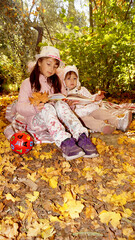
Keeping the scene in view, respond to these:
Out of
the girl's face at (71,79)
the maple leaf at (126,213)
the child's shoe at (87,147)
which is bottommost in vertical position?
the maple leaf at (126,213)

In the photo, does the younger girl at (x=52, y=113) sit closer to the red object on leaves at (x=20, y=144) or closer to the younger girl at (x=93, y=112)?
the younger girl at (x=93, y=112)

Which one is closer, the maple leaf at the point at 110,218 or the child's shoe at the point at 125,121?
the maple leaf at the point at 110,218

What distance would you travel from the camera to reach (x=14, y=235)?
1368 mm

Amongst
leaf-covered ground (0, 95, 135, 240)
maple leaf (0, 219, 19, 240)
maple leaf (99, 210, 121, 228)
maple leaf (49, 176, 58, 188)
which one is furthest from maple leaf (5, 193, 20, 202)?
maple leaf (99, 210, 121, 228)

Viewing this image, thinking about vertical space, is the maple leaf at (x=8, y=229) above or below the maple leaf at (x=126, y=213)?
above

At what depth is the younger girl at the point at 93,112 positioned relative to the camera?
313 cm

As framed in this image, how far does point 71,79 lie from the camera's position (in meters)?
3.20

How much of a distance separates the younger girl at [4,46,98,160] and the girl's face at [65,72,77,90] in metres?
0.23

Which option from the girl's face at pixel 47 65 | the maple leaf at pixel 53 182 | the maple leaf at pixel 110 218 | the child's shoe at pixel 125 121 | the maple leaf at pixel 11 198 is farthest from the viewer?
the child's shoe at pixel 125 121

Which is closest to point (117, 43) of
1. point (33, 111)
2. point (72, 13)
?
point (33, 111)

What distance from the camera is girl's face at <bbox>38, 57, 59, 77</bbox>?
2711 mm

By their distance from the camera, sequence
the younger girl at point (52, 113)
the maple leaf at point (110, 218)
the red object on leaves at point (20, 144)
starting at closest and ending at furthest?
the maple leaf at point (110, 218), the younger girl at point (52, 113), the red object on leaves at point (20, 144)

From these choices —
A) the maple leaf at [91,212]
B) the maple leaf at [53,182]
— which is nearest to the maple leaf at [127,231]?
the maple leaf at [91,212]

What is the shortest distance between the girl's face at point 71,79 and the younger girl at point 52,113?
0.23m
